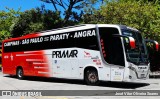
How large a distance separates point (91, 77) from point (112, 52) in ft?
6.51

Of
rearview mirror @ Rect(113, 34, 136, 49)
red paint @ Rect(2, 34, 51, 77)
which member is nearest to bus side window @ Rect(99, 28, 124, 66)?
rearview mirror @ Rect(113, 34, 136, 49)

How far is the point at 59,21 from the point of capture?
38.1 m

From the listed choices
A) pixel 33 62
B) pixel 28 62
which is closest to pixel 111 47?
pixel 33 62

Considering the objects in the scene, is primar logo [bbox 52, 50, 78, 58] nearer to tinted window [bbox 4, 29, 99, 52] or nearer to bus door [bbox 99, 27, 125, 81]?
tinted window [bbox 4, 29, 99, 52]

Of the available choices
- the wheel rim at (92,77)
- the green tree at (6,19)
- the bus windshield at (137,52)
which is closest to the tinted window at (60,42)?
the wheel rim at (92,77)

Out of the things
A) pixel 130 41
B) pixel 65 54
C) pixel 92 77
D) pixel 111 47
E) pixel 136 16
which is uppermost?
pixel 136 16

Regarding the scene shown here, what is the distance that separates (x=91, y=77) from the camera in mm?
16703

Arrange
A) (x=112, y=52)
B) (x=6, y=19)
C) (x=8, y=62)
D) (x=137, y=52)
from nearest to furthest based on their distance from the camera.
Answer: (x=112, y=52) < (x=137, y=52) < (x=8, y=62) < (x=6, y=19)

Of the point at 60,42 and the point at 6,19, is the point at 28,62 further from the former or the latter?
the point at 6,19

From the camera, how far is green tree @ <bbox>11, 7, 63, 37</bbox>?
3716cm

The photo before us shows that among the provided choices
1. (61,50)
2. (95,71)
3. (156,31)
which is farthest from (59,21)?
(95,71)

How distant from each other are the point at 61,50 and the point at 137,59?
188 inches

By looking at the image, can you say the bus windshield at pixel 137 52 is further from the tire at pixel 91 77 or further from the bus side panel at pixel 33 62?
the bus side panel at pixel 33 62

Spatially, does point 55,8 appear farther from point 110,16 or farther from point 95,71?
point 95,71
